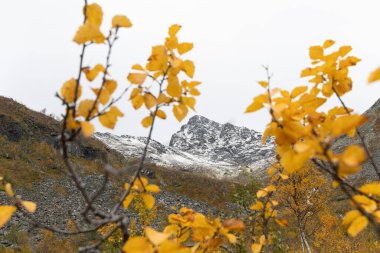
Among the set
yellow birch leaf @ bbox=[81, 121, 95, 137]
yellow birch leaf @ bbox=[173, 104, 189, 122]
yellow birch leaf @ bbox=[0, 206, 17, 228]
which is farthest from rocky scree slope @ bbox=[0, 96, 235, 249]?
yellow birch leaf @ bbox=[81, 121, 95, 137]

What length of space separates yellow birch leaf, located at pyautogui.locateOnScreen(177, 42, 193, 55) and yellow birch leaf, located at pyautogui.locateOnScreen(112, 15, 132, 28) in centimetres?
26

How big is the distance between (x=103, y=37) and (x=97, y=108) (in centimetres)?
23

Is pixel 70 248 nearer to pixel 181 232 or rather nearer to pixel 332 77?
pixel 181 232

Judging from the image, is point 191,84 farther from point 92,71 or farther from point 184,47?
point 92,71

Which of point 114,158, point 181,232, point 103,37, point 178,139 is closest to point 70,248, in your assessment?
point 181,232

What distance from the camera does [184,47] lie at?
3.80 feet

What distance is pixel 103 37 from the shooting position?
36.2 inches

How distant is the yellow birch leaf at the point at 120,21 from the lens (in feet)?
3.09

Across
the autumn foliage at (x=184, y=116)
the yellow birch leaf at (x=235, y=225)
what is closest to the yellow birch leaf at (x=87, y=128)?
the autumn foliage at (x=184, y=116)

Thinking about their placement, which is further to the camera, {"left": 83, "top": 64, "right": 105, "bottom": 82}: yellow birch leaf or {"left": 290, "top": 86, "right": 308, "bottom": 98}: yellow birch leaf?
{"left": 290, "top": 86, "right": 308, "bottom": 98}: yellow birch leaf

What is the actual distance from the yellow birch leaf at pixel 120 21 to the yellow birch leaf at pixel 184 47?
0.26 m

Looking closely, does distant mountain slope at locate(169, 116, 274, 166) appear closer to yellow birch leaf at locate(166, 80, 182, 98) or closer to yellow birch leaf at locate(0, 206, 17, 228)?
yellow birch leaf at locate(166, 80, 182, 98)

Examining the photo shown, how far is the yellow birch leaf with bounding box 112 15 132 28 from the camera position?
3.09 ft

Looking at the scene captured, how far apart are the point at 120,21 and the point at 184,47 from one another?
30cm
